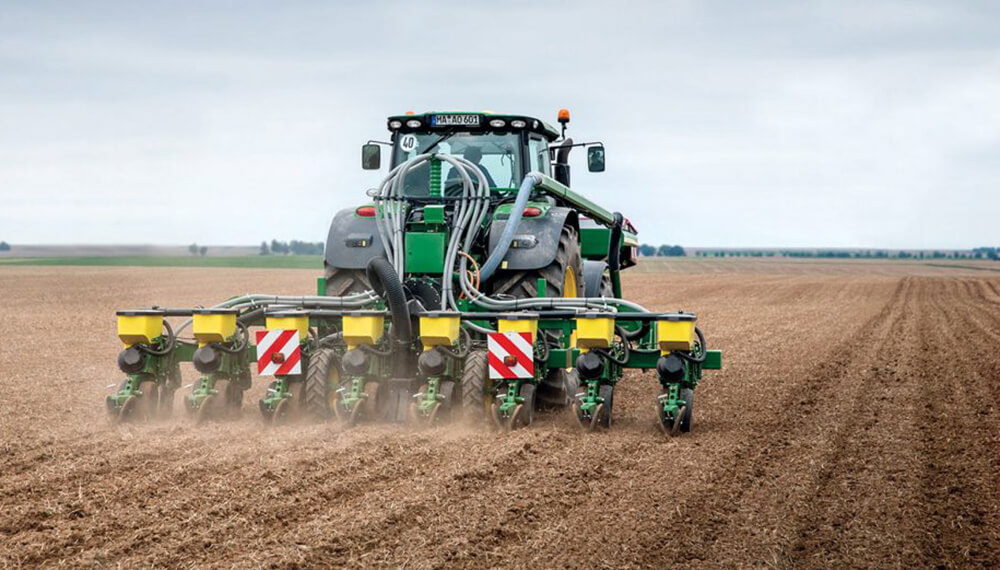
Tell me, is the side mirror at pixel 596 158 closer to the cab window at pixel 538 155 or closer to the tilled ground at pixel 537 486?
the cab window at pixel 538 155

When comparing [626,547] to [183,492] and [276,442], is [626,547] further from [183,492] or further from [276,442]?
[276,442]

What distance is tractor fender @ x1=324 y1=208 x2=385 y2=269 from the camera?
9.41m

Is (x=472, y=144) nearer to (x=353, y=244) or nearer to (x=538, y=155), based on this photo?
(x=538, y=155)

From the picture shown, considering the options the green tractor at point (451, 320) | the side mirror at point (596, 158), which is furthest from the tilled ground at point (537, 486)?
the side mirror at point (596, 158)

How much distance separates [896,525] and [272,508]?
3.11m

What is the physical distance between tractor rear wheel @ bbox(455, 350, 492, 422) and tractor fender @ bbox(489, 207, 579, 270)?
1161mm

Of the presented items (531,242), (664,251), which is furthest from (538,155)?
(664,251)

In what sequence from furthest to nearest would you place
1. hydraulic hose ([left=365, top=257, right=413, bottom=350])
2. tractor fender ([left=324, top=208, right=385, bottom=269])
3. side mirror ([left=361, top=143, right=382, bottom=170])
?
1. side mirror ([left=361, top=143, right=382, bottom=170])
2. tractor fender ([left=324, top=208, right=385, bottom=269])
3. hydraulic hose ([left=365, top=257, right=413, bottom=350])

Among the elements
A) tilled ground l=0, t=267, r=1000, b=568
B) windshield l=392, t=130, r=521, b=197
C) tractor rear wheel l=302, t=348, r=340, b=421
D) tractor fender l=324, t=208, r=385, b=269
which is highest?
windshield l=392, t=130, r=521, b=197

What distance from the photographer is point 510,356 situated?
815 cm

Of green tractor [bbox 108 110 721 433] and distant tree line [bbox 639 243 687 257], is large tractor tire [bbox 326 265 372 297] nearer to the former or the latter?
green tractor [bbox 108 110 721 433]

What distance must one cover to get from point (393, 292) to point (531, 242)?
1410mm

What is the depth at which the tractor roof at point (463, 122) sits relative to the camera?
33.3 feet

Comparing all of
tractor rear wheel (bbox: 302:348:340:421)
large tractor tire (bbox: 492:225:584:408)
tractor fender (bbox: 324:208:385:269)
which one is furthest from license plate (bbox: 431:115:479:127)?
tractor rear wheel (bbox: 302:348:340:421)
